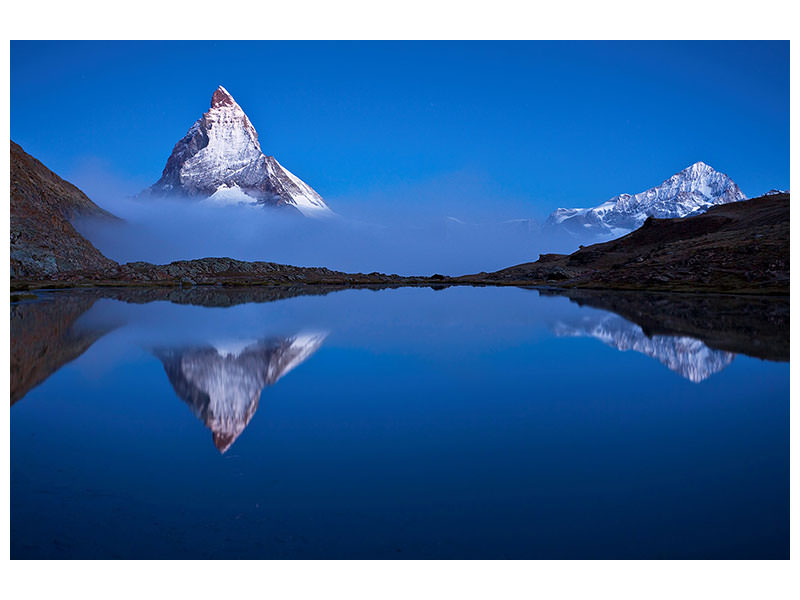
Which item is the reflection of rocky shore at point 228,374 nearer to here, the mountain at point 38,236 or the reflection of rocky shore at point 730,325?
the reflection of rocky shore at point 730,325

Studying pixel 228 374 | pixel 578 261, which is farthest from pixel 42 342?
pixel 578 261

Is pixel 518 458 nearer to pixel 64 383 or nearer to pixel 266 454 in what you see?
pixel 266 454

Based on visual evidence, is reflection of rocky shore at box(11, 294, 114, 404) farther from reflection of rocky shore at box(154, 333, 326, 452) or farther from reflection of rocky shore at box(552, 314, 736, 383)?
reflection of rocky shore at box(552, 314, 736, 383)

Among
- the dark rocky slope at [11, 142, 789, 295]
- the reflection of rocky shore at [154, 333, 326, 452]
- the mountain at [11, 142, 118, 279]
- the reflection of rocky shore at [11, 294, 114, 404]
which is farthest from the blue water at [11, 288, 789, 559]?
the mountain at [11, 142, 118, 279]

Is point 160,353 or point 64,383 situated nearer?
point 64,383

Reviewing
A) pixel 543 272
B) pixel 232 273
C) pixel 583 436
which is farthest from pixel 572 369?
pixel 232 273

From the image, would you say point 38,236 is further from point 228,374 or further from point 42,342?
point 228,374
